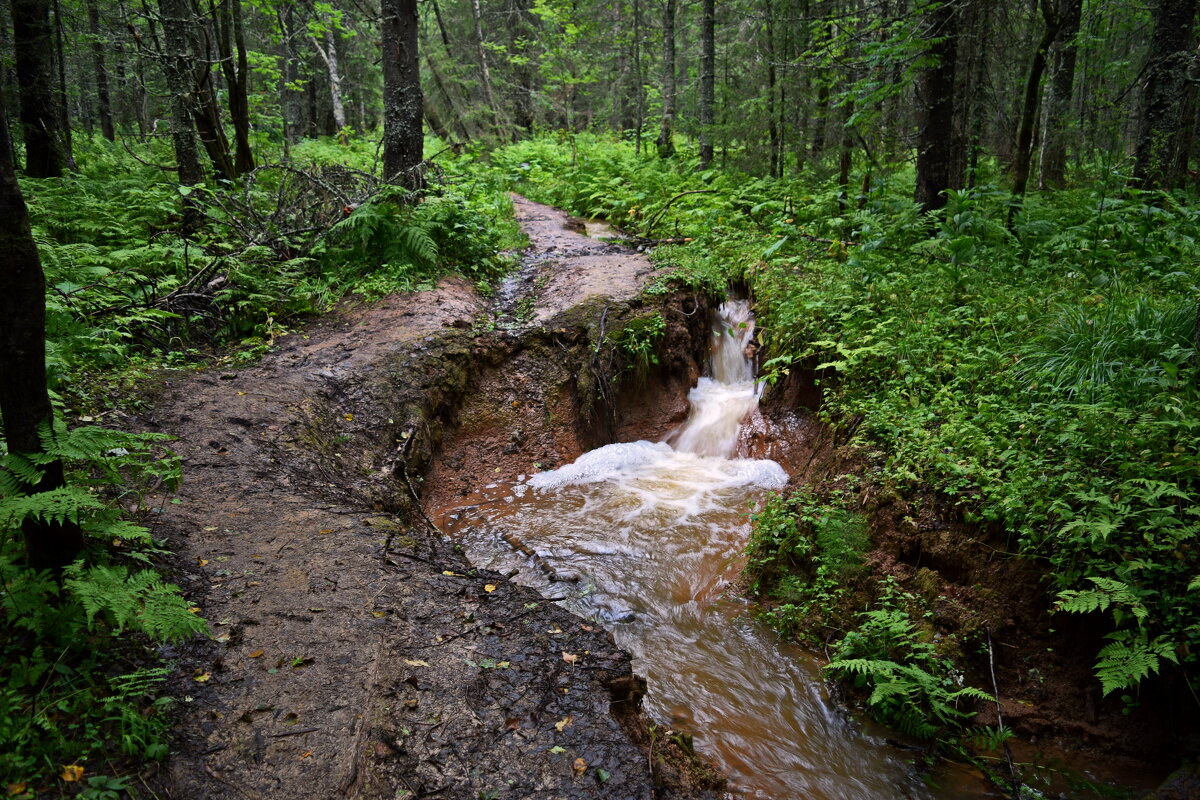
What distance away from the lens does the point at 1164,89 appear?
8.90 metres

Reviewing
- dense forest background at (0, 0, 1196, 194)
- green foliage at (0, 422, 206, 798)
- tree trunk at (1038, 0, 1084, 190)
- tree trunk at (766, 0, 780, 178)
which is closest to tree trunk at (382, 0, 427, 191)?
dense forest background at (0, 0, 1196, 194)

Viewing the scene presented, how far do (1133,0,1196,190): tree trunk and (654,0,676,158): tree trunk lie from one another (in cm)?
1165

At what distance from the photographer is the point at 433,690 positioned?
3.05 metres

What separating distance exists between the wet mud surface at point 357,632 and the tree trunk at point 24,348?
80 cm

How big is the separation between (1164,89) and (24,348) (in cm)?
1314

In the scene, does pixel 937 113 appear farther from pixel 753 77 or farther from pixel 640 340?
pixel 753 77

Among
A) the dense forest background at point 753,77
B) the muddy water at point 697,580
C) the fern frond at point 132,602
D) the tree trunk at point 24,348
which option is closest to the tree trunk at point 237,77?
the dense forest background at point 753,77

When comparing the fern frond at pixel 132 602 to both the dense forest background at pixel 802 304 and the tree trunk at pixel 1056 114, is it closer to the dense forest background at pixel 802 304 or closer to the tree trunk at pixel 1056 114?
the dense forest background at pixel 802 304

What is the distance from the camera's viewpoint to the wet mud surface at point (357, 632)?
262cm

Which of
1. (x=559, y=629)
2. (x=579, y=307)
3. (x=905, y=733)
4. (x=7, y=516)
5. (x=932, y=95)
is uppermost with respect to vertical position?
(x=932, y=95)

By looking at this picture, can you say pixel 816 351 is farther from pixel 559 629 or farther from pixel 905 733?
pixel 559 629

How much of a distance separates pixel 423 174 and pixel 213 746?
30.4ft

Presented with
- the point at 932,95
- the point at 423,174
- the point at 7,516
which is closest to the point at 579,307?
the point at 423,174

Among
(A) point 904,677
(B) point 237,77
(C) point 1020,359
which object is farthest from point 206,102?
(A) point 904,677
